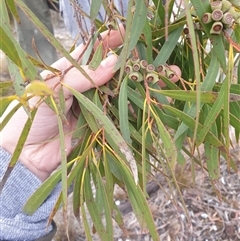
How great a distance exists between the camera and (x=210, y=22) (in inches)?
20.5

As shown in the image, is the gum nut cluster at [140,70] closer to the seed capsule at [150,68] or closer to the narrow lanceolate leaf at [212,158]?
the seed capsule at [150,68]

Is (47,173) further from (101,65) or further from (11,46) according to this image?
(11,46)

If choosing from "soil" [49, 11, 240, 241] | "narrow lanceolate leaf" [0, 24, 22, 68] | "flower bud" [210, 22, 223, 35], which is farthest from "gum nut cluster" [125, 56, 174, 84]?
"soil" [49, 11, 240, 241]

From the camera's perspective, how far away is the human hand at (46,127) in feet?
2.27

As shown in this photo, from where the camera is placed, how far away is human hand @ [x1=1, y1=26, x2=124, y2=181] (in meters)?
0.69

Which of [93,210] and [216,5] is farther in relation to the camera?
[93,210]

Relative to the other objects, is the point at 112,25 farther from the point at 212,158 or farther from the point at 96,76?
the point at 212,158

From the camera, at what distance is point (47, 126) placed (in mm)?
891

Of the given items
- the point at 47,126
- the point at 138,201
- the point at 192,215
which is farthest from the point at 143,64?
the point at 192,215

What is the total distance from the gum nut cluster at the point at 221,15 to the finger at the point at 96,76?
20cm

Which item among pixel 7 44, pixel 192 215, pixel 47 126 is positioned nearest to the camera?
pixel 7 44

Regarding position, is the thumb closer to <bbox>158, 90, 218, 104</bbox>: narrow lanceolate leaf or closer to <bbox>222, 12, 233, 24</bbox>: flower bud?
<bbox>158, 90, 218, 104</bbox>: narrow lanceolate leaf

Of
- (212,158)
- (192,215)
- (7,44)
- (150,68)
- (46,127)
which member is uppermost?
(7,44)

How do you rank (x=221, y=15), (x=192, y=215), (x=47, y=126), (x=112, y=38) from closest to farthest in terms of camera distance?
(x=221, y=15)
(x=112, y=38)
(x=47, y=126)
(x=192, y=215)
